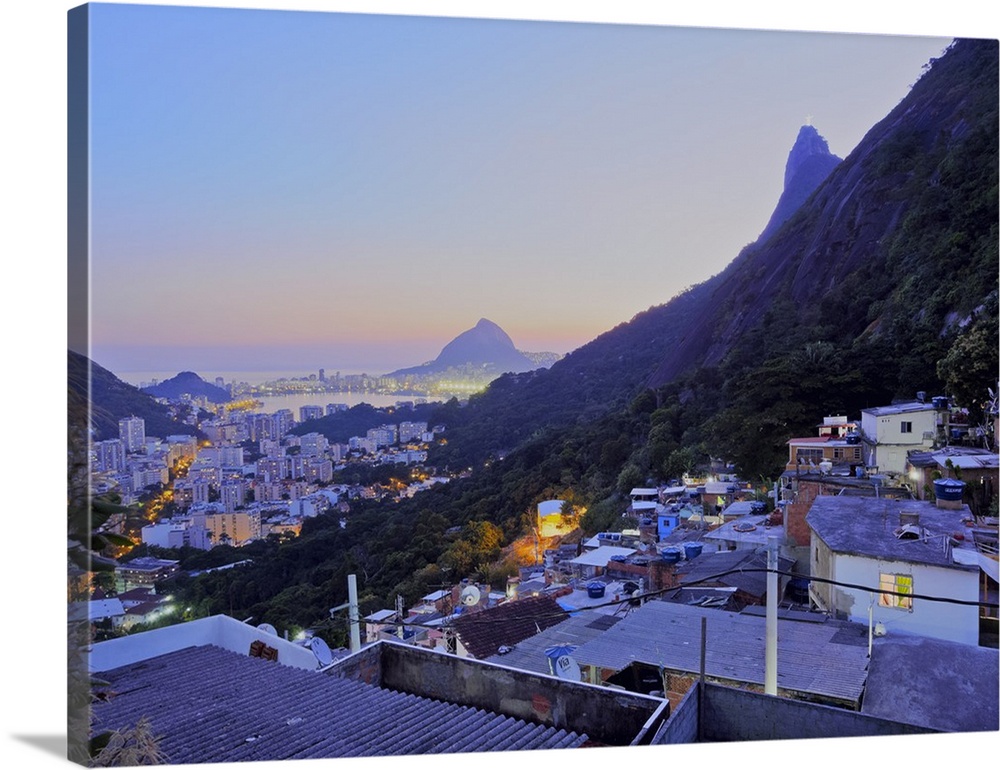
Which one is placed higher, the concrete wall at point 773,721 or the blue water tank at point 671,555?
the concrete wall at point 773,721

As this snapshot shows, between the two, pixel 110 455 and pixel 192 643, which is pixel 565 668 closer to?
pixel 192 643

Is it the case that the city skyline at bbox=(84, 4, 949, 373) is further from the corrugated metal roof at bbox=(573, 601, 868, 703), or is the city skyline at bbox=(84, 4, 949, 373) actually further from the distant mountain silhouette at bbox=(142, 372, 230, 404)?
the corrugated metal roof at bbox=(573, 601, 868, 703)

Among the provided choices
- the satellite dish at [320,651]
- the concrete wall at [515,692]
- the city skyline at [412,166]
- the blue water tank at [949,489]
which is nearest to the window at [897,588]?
the blue water tank at [949,489]

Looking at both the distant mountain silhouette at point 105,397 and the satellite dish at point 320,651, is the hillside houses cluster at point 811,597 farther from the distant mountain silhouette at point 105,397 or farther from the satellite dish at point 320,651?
the distant mountain silhouette at point 105,397

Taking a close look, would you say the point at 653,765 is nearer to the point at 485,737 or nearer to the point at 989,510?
the point at 485,737

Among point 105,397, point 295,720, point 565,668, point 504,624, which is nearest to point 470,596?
point 504,624

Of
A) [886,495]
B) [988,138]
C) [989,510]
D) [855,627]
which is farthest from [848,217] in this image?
[855,627]
